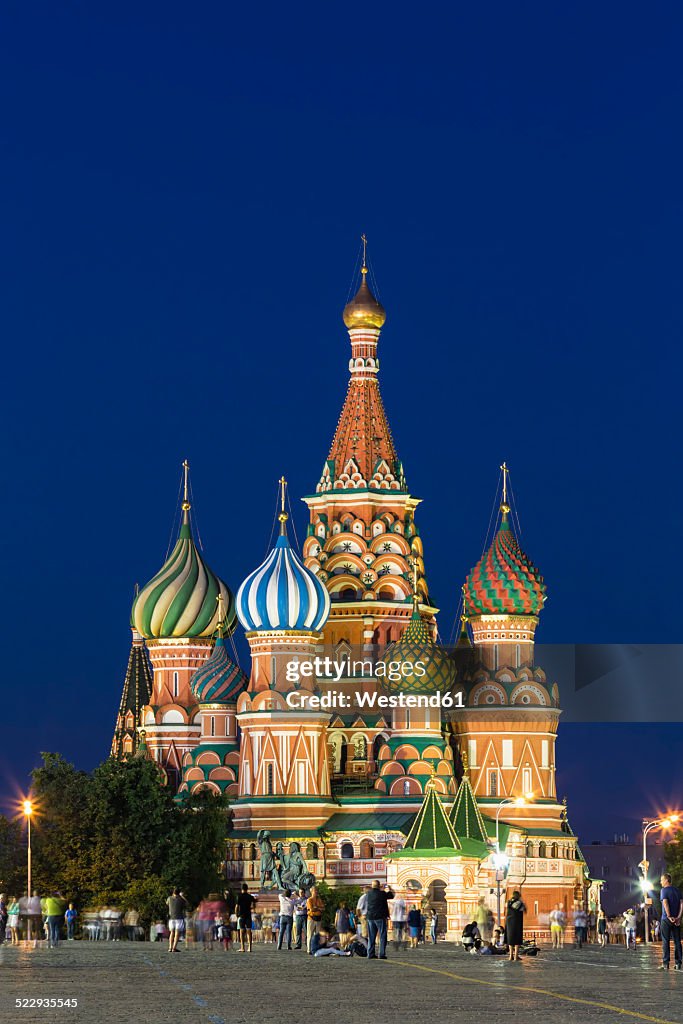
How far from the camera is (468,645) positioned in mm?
96875

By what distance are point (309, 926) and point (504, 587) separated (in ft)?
163

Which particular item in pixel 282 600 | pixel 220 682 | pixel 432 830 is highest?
pixel 282 600

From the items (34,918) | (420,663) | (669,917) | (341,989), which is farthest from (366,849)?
(341,989)

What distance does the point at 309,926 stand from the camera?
44.3 metres

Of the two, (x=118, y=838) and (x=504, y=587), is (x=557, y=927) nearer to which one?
(x=118, y=838)

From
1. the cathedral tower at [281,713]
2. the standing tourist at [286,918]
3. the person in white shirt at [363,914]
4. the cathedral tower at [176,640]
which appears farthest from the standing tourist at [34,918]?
the cathedral tower at [176,640]

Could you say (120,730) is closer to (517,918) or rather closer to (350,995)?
(517,918)

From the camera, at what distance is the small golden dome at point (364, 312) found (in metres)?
100

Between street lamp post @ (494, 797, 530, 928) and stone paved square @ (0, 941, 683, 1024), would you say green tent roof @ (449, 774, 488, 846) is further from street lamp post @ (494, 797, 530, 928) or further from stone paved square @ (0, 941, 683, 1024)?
stone paved square @ (0, 941, 683, 1024)

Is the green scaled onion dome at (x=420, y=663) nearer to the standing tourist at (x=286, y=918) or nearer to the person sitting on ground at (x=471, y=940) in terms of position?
the standing tourist at (x=286, y=918)

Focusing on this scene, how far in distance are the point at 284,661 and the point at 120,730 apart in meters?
21.2

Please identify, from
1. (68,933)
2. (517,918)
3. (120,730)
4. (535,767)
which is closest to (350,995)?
(517,918)

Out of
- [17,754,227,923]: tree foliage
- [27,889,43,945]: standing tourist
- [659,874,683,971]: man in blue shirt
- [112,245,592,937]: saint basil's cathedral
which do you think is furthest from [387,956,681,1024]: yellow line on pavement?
[112,245,592,937]: saint basil's cathedral

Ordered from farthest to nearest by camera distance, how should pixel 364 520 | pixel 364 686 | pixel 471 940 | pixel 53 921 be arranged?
pixel 364 520
pixel 364 686
pixel 53 921
pixel 471 940
